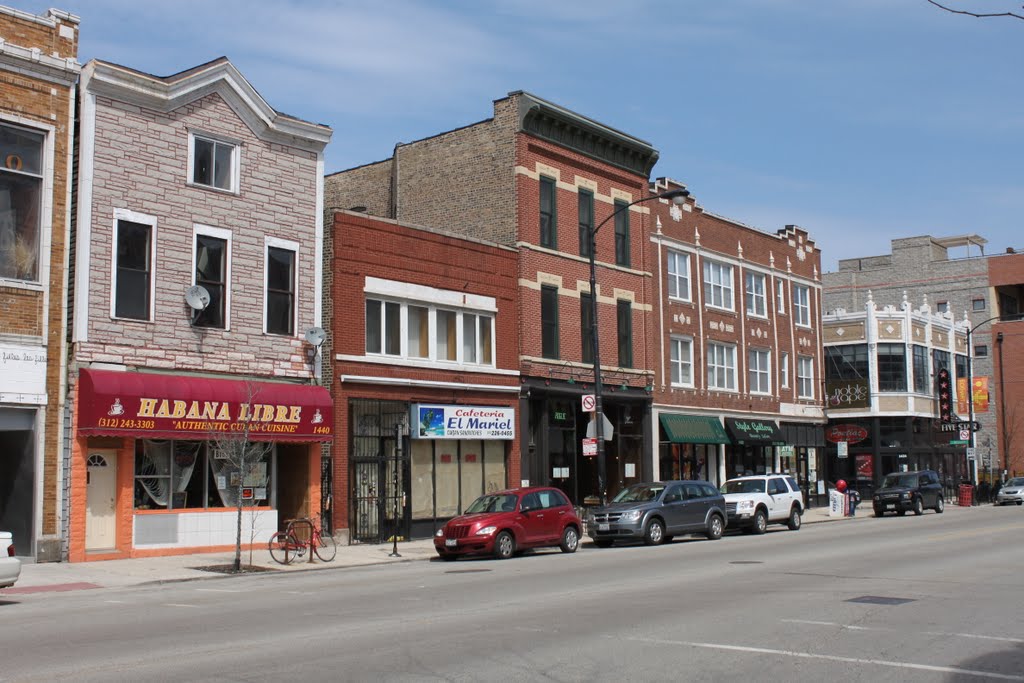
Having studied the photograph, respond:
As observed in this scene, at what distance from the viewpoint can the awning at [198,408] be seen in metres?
22.5

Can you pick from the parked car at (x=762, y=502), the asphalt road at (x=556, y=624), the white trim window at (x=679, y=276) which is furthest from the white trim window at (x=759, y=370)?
the asphalt road at (x=556, y=624)

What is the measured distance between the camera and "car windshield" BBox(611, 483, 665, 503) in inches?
1109

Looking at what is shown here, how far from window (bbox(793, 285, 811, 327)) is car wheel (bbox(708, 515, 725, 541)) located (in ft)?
73.4

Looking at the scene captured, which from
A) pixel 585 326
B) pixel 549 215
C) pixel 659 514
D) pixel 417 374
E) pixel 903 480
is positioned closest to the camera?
pixel 659 514

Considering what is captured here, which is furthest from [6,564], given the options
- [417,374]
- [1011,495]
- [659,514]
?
[1011,495]

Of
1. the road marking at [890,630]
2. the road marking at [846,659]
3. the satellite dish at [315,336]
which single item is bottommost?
the road marking at [890,630]

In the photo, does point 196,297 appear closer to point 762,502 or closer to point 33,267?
point 33,267

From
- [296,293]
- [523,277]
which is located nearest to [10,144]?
[296,293]

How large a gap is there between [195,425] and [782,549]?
523 inches

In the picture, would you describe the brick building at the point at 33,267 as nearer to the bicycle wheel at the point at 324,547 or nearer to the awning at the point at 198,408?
the awning at the point at 198,408

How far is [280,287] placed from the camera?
27.2m

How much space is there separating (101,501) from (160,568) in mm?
2827

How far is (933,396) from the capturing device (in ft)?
201

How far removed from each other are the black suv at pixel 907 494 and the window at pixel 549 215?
17.0 metres
